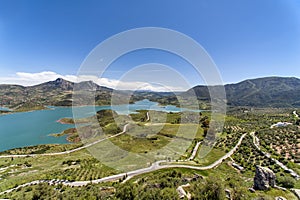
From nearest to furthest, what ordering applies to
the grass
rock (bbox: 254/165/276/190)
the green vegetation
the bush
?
1. the green vegetation
2. rock (bbox: 254/165/276/190)
3. the bush
4. the grass

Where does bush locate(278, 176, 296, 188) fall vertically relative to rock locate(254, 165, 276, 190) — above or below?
below

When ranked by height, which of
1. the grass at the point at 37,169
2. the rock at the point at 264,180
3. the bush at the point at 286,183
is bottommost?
the grass at the point at 37,169

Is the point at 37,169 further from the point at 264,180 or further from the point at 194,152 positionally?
the point at 264,180

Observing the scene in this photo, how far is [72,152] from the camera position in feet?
140

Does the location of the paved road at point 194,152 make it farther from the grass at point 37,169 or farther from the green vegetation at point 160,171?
the grass at point 37,169

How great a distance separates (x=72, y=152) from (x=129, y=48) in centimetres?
3948

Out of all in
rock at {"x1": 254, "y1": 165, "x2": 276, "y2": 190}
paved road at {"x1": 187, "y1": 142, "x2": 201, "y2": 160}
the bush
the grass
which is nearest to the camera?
rock at {"x1": 254, "y1": 165, "x2": 276, "y2": 190}

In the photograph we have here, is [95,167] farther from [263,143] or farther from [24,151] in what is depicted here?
[263,143]

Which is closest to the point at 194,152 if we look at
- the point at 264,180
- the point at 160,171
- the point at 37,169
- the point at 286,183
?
the point at 160,171

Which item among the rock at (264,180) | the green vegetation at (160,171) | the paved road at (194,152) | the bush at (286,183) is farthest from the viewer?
the paved road at (194,152)

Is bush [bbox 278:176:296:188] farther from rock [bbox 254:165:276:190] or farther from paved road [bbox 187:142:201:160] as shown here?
paved road [bbox 187:142:201:160]

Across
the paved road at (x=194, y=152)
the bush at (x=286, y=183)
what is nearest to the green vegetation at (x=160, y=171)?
the bush at (x=286, y=183)

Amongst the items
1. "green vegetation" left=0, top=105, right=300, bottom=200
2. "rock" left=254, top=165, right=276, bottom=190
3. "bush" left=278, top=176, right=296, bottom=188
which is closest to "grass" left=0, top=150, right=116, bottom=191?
"green vegetation" left=0, top=105, right=300, bottom=200

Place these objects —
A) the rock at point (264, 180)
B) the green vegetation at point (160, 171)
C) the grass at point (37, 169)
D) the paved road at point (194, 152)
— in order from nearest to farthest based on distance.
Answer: the green vegetation at point (160, 171) < the rock at point (264, 180) < the grass at point (37, 169) < the paved road at point (194, 152)
